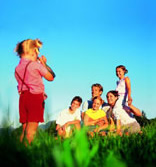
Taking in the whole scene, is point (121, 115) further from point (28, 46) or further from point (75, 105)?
point (28, 46)

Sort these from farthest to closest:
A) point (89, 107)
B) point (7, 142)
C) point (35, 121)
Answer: point (89, 107), point (35, 121), point (7, 142)

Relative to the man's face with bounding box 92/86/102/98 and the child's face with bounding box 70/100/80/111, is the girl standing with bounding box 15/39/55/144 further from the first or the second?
the man's face with bounding box 92/86/102/98

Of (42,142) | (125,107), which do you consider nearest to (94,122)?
(125,107)

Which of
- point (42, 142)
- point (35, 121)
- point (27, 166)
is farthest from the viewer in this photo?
point (35, 121)

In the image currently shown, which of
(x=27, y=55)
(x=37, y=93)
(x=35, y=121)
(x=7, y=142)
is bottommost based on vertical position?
(x=7, y=142)

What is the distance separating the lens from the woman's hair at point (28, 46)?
4695 mm

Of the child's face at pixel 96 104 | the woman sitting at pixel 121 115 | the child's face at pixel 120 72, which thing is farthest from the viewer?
the child's face at pixel 120 72

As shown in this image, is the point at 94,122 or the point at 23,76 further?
the point at 94,122

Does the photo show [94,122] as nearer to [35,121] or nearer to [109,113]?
[109,113]

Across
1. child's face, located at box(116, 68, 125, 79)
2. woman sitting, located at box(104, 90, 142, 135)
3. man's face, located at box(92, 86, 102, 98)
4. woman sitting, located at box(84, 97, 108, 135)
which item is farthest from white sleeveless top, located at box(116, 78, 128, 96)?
woman sitting, located at box(84, 97, 108, 135)

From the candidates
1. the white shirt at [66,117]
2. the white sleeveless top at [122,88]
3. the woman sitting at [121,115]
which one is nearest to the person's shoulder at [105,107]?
the woman sitting at [121,115]

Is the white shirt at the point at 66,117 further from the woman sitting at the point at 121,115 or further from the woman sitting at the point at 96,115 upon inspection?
the woman sitting at the point at 121,115

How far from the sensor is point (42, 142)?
294 cm

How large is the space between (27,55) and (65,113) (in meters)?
2.76
